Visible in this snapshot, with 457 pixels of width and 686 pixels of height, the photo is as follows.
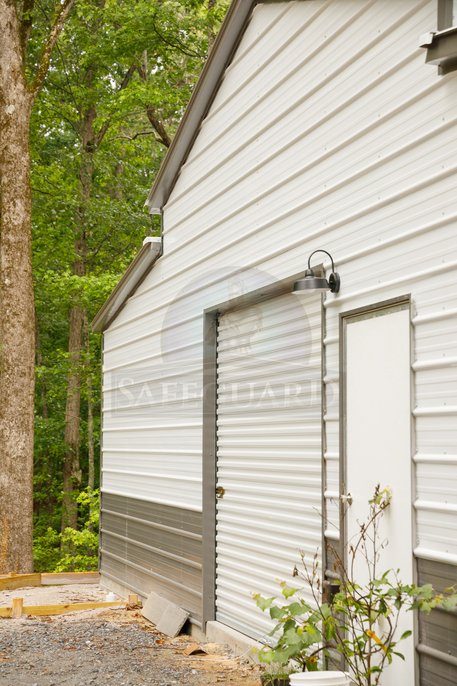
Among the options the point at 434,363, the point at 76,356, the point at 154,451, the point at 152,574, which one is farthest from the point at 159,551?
the point at 76,356

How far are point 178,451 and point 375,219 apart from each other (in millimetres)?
4346

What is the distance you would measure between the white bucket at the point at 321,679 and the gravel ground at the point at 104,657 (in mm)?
1683

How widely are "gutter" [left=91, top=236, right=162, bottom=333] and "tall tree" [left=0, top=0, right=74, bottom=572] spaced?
1428 millimetres

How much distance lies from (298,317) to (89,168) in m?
15.9

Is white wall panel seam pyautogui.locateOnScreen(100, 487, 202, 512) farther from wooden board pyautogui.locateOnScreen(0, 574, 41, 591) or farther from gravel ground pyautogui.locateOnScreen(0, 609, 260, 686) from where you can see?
wooden board pyautogui.locateOnScreen(0, 574, 41, 591)

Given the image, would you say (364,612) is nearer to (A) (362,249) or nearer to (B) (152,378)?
(A) (362,249)

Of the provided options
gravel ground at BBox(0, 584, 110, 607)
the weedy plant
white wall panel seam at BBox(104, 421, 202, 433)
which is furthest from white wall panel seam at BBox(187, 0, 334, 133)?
gravel ground at BBox(0, 584, 110, 607)

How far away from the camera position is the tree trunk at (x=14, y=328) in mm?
12867

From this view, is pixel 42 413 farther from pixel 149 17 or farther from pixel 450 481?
pixel 450 481

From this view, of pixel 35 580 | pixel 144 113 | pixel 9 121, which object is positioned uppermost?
pixel 144 113

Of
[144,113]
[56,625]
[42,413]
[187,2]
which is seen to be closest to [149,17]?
[187,2]

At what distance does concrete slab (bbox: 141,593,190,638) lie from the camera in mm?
8180

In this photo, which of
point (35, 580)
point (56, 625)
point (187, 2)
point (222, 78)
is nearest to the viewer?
point (222, 78)

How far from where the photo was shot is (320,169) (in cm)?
595
